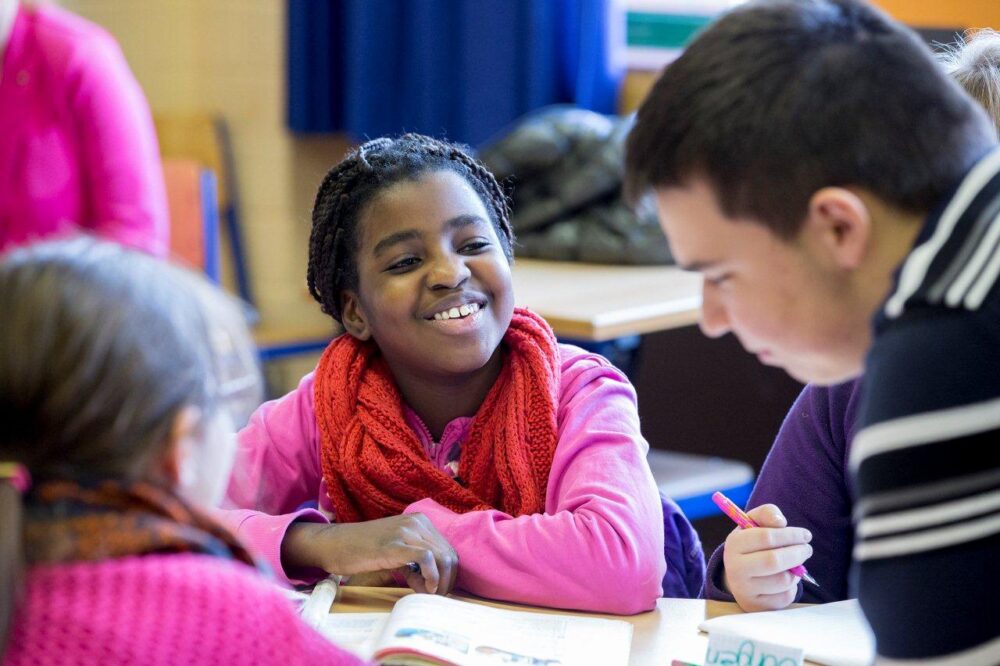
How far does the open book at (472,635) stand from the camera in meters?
1.07

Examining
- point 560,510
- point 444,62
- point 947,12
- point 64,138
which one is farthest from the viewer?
point 444,62

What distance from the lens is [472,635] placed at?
1132 millimetres

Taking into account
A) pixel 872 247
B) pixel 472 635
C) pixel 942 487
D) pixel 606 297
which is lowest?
pixel 606 297

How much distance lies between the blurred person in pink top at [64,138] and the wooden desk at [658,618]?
1199 mm

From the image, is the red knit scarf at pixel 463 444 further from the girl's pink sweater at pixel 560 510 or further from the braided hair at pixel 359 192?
the braided hair at pixel 359 192

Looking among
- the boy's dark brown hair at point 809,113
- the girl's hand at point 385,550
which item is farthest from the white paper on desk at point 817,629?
the boy's dark brown hair at point 809,113

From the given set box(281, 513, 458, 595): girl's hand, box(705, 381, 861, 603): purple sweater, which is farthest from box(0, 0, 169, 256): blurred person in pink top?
box(705, 381, 861, 603): purple sweater

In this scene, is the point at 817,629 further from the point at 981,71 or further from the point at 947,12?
the point at 947,12

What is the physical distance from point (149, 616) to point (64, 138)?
174 cm

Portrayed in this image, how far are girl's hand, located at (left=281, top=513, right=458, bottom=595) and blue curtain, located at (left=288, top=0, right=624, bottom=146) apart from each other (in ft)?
8.19

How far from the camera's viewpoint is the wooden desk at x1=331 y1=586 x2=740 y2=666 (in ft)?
3.76

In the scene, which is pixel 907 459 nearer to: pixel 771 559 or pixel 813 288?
pixel 813 288

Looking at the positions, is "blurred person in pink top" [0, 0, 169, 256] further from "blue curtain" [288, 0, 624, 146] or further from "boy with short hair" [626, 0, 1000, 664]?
"boy with short hair" [626, 0, 1000, 664]

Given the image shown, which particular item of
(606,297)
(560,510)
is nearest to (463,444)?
(560,510)
